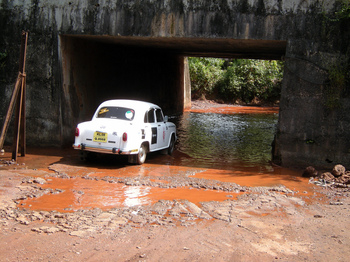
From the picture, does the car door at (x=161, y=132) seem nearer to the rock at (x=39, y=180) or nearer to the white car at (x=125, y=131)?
the white car at (x=125, y=131)

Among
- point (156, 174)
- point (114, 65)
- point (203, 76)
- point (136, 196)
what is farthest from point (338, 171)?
point (203, 76)

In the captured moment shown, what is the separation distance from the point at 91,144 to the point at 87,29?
11.5 feet

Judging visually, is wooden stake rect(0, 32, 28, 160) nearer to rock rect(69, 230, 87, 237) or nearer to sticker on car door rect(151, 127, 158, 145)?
sticker on car door rect(151, 127, 158, 145)

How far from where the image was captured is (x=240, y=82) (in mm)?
37062

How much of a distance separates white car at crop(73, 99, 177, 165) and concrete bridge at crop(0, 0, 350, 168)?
197 cm

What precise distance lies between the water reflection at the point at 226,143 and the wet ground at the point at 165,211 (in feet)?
1.87

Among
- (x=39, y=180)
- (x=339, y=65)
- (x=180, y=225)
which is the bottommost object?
(x=180, y=225)

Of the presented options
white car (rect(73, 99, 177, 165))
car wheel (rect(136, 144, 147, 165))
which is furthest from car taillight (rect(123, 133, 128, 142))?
car wheel (rect(136, 144, 147, 165))

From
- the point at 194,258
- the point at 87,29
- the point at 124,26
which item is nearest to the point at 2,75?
the point at 87,29

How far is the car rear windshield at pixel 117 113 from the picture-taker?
34.1 feet

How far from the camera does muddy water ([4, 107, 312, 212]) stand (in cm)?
714

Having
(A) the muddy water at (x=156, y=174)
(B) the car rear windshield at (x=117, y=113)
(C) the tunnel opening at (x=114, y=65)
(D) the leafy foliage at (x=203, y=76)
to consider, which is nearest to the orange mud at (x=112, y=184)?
(A) the muddy water at (x=156, y=174)

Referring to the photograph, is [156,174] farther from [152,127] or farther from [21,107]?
[21,107]

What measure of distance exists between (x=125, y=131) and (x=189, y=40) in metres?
3.56
